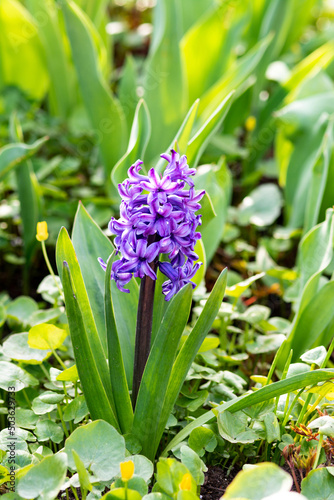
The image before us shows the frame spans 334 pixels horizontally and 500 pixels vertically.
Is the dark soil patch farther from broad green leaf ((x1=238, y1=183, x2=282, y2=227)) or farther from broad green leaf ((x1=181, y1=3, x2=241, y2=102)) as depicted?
broad green leaf ((x1=181, y1=3, x2=241, y2=102))

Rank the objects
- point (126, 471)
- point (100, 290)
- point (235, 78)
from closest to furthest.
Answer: point (126, 471) → point (100, 290) → point (235, 78)

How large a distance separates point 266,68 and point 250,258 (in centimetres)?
68

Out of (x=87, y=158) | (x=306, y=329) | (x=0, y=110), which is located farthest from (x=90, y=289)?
(x=0, y=110)

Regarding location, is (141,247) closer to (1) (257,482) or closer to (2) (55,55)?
(1) (257,482)

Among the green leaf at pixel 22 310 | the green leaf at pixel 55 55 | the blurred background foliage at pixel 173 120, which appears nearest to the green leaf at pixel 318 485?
the blurred background foliage at pixel 173 120

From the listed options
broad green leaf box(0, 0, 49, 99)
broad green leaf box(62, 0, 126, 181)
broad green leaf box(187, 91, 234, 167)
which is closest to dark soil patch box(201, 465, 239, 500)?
broad green leaf box(187, 91, 234, 167)

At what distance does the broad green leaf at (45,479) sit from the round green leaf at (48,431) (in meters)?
0.19

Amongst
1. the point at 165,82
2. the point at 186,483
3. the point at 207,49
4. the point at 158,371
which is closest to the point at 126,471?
the point at 186,483

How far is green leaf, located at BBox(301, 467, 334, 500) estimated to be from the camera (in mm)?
886

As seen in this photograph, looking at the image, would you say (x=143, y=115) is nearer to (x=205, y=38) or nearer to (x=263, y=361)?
(x=263, y=361)

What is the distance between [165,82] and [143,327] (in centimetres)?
109

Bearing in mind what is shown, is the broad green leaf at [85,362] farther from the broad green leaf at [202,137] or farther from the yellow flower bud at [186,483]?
the broad green leaf at [202,137]

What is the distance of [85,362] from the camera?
3.00ft

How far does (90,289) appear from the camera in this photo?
1104 mm
